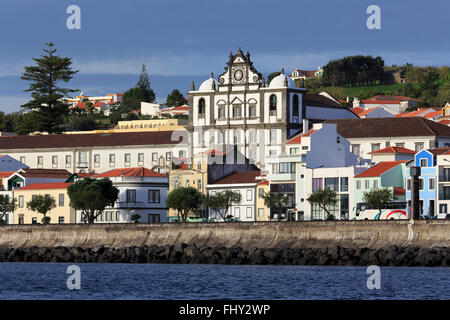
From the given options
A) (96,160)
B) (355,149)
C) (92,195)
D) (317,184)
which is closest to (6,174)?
(92,195)

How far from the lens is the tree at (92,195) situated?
3959 inches

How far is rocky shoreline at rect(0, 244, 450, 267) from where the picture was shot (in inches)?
2731

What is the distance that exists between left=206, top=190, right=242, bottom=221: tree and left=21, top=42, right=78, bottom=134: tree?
181 feet

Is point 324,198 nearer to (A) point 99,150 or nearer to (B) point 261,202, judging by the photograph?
(B) point 261,202

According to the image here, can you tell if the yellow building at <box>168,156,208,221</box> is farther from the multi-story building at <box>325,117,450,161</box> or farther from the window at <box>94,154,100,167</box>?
the window at <box>94,154,100,167</box>

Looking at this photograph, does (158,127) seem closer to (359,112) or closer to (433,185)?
(359,112)

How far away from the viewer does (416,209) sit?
77.0 meters

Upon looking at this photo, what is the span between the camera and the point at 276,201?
98375 mm

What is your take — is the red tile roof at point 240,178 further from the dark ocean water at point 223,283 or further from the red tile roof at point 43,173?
the dark ocean water at point 223,283

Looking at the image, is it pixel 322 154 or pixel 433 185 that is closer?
pixel 433 185

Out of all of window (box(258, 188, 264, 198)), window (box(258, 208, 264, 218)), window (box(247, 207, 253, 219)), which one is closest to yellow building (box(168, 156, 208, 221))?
window (box(247, 207, 253, 219))

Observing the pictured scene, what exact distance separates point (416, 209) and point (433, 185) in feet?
42.0

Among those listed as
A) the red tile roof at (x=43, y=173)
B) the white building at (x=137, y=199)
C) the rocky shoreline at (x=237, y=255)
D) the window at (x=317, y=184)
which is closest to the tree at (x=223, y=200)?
the white building at (x=137, y=199)

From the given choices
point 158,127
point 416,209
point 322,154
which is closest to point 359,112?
point 158,127
